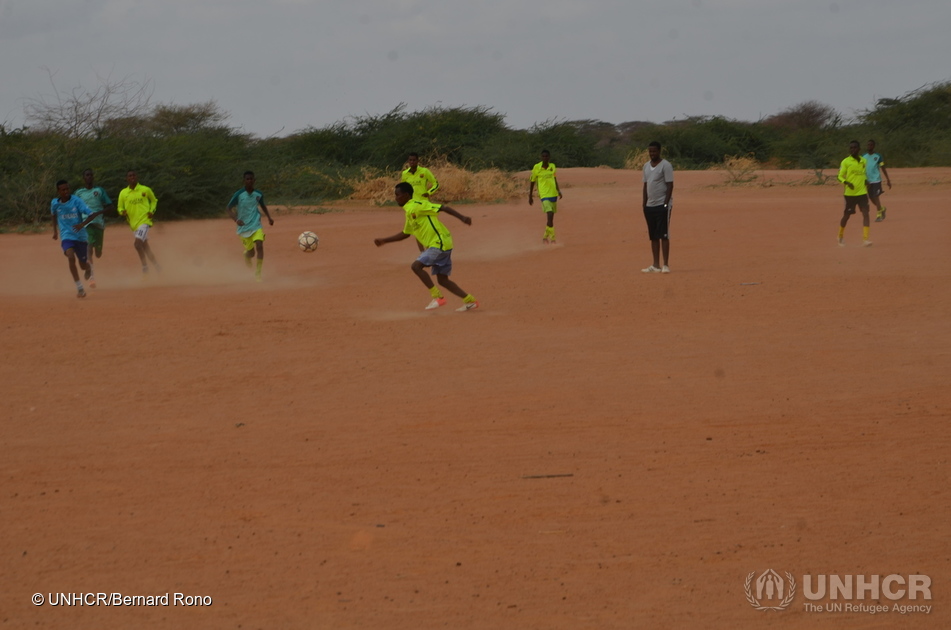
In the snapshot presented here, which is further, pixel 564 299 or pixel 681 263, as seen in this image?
pixel 681 263

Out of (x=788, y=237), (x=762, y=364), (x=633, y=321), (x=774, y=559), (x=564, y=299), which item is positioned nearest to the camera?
(x=774, y=559)

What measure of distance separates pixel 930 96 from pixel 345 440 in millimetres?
48806

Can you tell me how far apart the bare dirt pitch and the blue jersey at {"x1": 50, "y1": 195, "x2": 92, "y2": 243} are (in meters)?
1.29

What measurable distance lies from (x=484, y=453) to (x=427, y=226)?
17.0 feet

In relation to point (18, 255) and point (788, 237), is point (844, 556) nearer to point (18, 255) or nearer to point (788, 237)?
point (788, 237)

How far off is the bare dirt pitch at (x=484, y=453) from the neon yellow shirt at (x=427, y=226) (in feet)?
2.67

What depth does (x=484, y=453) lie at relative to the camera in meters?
6.43

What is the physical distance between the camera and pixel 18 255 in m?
21.5

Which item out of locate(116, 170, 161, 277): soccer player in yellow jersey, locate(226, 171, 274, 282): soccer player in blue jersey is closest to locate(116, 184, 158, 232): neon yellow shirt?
locate(116, 170, 161, 277): soccer player in yellow jersey

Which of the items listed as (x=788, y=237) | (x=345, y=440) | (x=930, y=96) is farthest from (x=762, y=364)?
(x=930, y=96)

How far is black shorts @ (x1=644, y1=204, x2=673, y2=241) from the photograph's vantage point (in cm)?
1374

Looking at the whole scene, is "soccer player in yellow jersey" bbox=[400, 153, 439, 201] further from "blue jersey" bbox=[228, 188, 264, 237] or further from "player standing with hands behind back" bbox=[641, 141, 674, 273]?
"player standing with hands behind back" bbox=[641, 141, 674, 273]

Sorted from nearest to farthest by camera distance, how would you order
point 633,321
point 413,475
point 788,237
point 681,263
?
1. point 413,475
2. point 633,321
3. point 681,263
4. point 788,237

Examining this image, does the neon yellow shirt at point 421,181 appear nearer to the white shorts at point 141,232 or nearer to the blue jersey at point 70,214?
the white shorts at point 141,232
